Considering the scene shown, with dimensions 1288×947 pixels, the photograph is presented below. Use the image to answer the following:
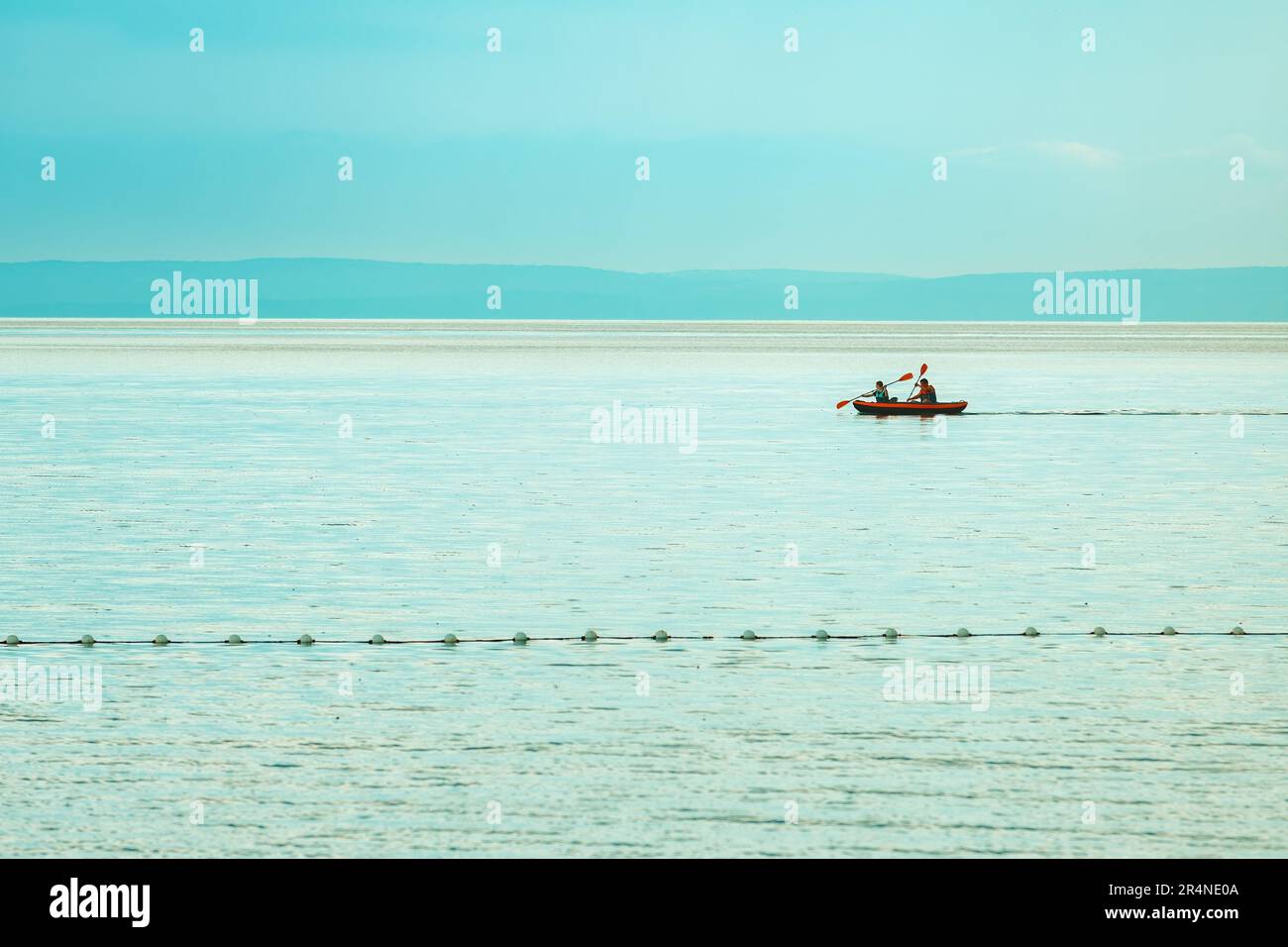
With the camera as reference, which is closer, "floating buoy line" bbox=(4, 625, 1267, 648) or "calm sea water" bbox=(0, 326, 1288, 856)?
"calm sea water" bbox=(0, 326, 1288, 856)

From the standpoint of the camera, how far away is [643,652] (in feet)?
59.4

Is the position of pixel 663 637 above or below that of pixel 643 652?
above

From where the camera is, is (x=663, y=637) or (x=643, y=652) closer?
(x=643, y=652)

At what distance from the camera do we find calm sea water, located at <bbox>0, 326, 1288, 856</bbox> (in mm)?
12281

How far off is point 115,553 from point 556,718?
12.2m

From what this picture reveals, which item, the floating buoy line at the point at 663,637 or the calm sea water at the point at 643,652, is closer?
the calm sea water at the point at 643,652

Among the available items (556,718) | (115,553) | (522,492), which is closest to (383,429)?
(522,492)

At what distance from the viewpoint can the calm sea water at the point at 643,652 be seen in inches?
484

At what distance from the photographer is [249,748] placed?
46.1 ft
